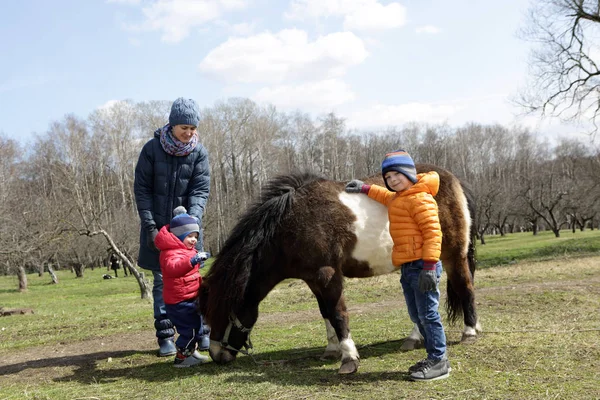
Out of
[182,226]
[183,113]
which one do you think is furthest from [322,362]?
[183,113]

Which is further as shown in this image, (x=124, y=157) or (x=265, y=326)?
(x=124, y=157)

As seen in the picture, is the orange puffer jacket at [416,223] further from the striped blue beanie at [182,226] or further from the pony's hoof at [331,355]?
the striped blue beanie at [182,226]

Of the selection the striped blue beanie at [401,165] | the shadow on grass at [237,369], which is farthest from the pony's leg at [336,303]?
the striped blue beanie at [401,165]

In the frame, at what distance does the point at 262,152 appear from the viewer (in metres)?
44.0

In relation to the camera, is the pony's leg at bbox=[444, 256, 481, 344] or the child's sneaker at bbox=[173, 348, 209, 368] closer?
the child's sneaker at bbox=[173, 348, 209, 368]

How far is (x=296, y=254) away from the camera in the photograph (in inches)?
173

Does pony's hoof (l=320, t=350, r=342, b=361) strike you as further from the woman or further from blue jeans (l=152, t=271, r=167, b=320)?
blue jeans (l=152, t=271, r=167, b=320)

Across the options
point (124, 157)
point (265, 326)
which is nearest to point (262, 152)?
point (124, 157)

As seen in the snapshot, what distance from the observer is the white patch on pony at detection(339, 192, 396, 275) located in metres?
4.55

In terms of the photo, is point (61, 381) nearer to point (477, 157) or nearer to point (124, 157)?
point (124, 157)

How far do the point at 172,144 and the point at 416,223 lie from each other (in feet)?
8.76

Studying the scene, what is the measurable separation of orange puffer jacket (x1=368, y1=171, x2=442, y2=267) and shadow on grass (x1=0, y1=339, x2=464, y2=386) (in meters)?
1.02

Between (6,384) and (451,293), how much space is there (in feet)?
15.2

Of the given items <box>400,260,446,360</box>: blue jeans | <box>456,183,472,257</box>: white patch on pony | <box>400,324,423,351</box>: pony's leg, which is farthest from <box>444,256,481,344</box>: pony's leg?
<box>400,260,446,360</box>: blue jeans
